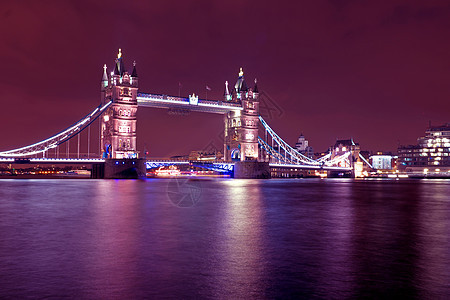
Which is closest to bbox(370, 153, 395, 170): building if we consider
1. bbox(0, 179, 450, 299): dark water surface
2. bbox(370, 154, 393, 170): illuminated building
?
bbox(370, 154, 393, 170): illuminated building

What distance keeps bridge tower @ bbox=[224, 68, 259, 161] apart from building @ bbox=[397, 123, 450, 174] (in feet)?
289

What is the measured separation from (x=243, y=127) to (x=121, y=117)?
2891 centimetres

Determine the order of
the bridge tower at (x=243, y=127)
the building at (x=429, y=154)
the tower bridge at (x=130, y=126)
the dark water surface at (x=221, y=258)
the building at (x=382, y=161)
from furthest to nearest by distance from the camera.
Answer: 1. the building at (x=382, y=161)
2. the building at (x=429, y=154)
3. the bridge tower at (x=243, y=127)
4. the tower bridge at (x=130, y=126)
5. the dark water surface at (x=221, y=258)

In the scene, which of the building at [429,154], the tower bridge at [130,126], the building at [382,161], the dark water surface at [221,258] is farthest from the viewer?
the building at [382,161]

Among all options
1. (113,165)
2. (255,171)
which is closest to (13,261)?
(113,165)

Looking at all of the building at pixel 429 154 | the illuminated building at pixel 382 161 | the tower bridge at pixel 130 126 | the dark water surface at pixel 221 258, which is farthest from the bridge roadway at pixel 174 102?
the illuminated building at pixel 382 161

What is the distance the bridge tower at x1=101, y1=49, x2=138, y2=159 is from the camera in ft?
244

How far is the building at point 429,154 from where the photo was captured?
150 m

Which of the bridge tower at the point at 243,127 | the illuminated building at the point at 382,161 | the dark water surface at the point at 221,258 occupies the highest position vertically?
the bridge tower at the point at 243,127

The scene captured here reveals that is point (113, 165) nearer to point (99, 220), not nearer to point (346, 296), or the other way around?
point (99, 220)

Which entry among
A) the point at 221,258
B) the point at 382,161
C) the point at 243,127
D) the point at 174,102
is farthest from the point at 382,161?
the point at 221,258

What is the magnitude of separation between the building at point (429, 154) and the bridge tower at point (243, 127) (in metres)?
87.9

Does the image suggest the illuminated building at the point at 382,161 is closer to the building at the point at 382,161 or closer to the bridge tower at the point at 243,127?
the building at the point at 382,161

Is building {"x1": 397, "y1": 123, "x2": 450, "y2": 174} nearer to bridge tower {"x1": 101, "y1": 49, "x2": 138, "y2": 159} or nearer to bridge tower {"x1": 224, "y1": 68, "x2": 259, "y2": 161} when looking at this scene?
bridge tower {"x1": 224, "y1": 68, "x2": 259, "y2": 161}
